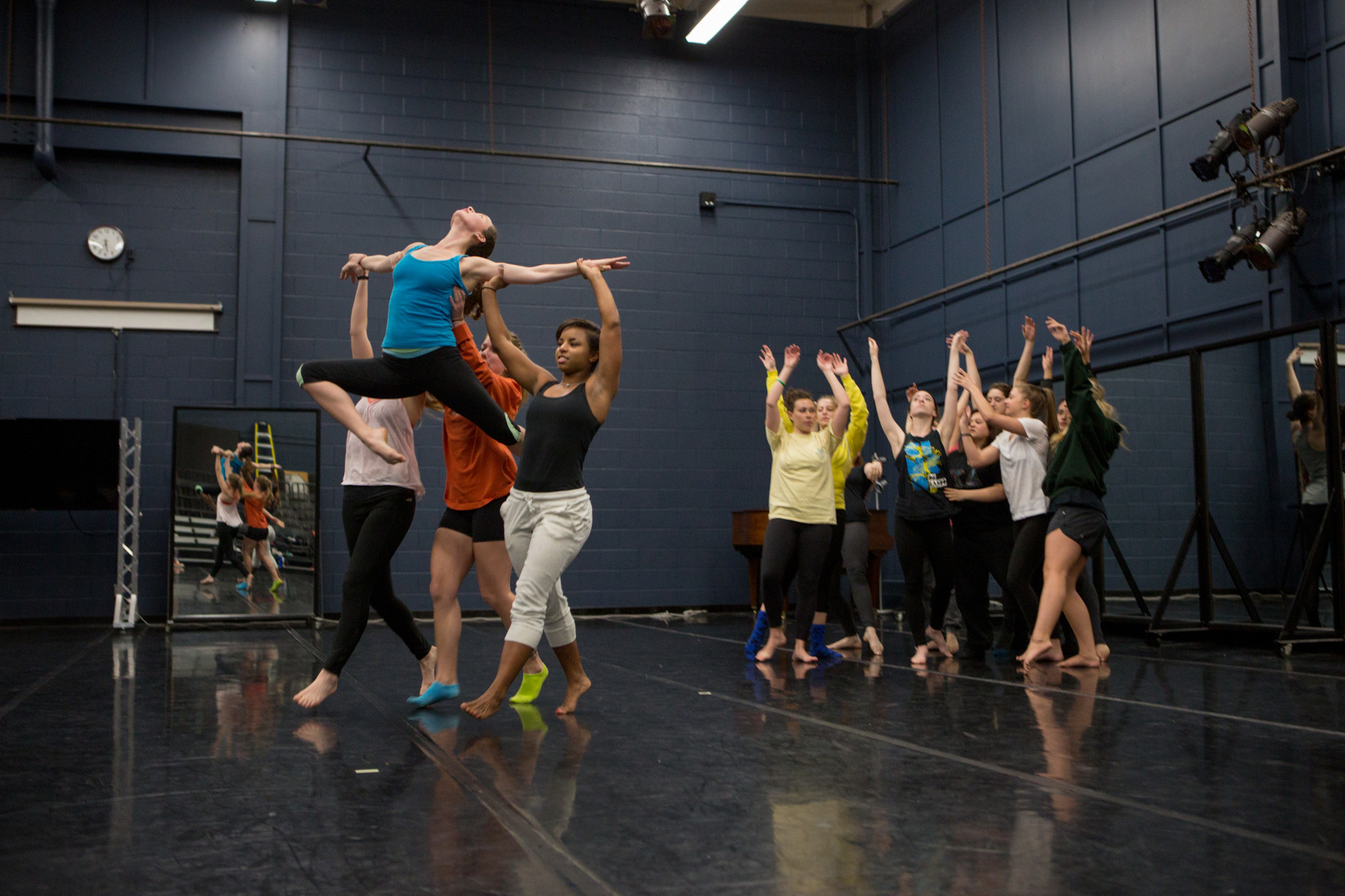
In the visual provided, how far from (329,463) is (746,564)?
13.0ft

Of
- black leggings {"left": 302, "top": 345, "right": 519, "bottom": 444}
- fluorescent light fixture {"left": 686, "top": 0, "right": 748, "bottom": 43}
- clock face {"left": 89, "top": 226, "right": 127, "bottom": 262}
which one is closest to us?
black leggings {"left": 302, "top": 345, "right": 519, "bottom": 444}

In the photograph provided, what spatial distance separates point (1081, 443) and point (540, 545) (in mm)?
2986

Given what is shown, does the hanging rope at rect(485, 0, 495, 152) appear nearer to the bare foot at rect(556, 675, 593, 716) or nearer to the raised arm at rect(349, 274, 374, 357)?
the raised arm at rect(349, 274, 374, 357)

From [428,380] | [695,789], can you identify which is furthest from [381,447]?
[695,789]

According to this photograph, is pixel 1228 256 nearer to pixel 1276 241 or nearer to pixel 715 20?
pixel 1276 241

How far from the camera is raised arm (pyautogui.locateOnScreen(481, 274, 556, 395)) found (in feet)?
11.9

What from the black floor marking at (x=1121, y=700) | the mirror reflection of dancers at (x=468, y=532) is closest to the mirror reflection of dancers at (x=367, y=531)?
the mirror reflection of dancers at (x=468, y=532)

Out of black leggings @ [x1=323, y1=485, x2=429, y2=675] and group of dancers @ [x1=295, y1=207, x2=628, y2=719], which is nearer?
group of dancers @ [x1=295, y1=207, x2=628, y2=719]

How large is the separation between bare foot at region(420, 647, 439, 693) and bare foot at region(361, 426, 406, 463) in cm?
85

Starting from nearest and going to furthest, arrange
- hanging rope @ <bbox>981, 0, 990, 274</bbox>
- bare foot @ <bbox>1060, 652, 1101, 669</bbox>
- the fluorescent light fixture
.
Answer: bare foot @ <bbox>1060, 652, 1101, 669</bbox>, the fluorescent light fixture, hanging rope @ <bbox>981, 0, 990, 274</bbox>

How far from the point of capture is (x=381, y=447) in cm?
360

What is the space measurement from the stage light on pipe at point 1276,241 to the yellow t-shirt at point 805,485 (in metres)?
3.07

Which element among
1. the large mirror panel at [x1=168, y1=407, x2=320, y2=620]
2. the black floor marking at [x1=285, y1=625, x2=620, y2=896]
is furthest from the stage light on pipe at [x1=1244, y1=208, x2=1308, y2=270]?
the large mirror panel at [x1=168, y1=407, x2=320, y2=620]

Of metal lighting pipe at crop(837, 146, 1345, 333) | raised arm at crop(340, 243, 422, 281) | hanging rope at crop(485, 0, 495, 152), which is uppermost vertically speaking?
hanging rope at crop(485, 0, 495, 152)
